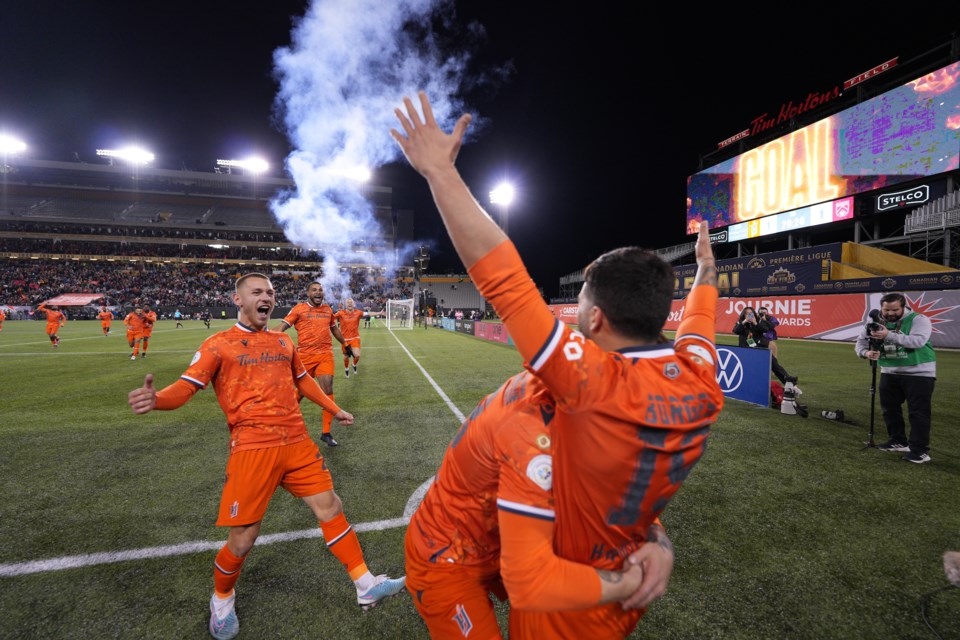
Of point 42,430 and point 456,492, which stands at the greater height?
point 456,492

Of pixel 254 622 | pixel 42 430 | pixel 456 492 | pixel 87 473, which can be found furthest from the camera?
pixel 42 430

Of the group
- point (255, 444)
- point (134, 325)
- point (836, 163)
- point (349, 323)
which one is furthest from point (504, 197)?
point (836, 163)

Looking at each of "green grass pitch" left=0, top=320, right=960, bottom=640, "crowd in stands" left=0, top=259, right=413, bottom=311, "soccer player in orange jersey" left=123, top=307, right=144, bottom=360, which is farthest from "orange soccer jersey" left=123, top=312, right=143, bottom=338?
"crowd in stands" left=0, top=259, right=413, bottom=311

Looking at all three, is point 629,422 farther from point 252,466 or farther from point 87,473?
point 87,473

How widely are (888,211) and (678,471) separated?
121ft

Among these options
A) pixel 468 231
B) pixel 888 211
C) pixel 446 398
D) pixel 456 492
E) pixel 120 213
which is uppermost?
pixel 120 213

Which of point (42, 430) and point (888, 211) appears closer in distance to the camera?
point (42, 430)

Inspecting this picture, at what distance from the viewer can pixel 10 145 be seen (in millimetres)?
57375

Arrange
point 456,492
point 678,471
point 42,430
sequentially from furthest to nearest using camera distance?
point 42,430 → point 456,492 → point 678,471

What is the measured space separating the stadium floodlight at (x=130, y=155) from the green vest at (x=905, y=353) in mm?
91139

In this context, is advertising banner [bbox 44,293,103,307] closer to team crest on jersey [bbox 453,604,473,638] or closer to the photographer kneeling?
the photographer kneeling

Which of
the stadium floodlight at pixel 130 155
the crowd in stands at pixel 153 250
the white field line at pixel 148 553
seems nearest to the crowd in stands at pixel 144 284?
the crowd in stands at pixel 153 250

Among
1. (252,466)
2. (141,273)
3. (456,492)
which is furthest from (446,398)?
(141,273)

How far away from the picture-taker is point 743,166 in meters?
35.0
